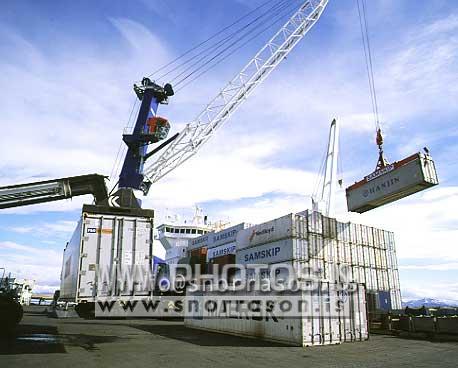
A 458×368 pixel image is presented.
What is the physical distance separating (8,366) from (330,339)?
12.9m

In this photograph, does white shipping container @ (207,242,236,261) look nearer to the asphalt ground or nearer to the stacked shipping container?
the stacked shipping container

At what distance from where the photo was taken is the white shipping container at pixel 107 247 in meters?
11.2

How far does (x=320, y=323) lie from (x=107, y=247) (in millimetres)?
10347

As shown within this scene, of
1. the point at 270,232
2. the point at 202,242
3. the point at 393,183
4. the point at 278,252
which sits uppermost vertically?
the point at 393,183

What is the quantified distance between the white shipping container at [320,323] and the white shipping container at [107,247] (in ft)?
25.3

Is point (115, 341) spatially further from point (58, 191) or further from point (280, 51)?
point (280, 51)

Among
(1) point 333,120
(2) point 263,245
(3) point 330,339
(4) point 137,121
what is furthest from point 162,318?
(1) point 333,120

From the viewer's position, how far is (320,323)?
54.0ft

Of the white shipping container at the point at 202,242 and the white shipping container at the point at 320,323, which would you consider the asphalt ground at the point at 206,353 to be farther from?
the white shipping container at the point at 202,242

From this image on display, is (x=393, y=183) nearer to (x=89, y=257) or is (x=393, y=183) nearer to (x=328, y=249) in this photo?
(x=328, y=249)

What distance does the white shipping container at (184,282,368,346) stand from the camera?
16.0 meters

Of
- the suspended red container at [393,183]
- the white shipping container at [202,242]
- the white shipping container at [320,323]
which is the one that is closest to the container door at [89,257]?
the white shipping container at [320,323]

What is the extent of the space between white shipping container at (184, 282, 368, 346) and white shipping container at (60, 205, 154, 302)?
7.71 meters

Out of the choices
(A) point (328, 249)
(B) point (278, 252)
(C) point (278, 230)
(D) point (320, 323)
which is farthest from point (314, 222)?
(D) point (320, 323)
